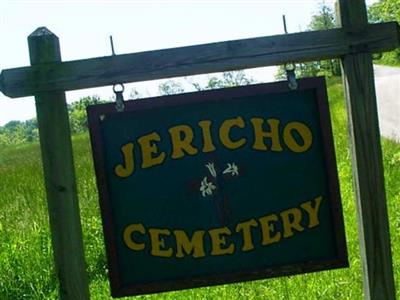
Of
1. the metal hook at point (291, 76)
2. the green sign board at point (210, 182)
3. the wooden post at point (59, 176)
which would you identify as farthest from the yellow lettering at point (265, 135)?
the wooden post at point (59, 176)

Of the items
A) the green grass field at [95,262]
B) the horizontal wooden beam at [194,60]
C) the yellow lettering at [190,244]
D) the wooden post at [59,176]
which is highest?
the horizontal wooden beam at [194,60]

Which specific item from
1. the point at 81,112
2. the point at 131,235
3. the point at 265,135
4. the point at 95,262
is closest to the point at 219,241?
the point at 131,235

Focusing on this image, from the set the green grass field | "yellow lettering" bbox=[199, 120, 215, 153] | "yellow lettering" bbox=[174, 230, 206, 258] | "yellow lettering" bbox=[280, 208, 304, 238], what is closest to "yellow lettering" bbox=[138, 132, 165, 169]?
"yellow lettering" bbox=[199, 120, 215, 153]

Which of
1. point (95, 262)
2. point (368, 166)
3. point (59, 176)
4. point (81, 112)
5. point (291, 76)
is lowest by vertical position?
point (95, 262)

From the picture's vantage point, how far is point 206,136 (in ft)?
7.22

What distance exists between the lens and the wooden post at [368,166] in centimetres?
221

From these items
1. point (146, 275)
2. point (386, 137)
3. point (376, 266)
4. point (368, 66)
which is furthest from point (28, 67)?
point (386, 137)

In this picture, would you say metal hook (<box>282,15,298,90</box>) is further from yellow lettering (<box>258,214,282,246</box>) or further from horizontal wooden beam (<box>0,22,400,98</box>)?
yellow lettering (<box>258,214,282,246</box>)

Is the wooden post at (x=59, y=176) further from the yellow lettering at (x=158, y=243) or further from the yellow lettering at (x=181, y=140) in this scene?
the yellow lettering at (x=181, y=140)

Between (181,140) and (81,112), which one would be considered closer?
(181,140)

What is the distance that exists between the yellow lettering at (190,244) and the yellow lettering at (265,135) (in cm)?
39

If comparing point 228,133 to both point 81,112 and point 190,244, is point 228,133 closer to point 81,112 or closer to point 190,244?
point 190,244

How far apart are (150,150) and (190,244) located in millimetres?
380

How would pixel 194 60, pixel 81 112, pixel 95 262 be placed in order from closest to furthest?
pixel 194 60
pixel 95 262
pixel 81 112
